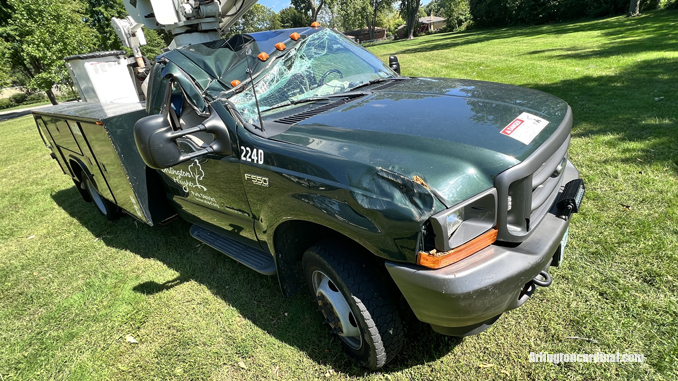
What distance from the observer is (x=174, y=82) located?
2.84 meters

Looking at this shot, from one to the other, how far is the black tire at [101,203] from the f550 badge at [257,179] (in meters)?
3.38

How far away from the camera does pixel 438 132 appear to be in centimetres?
194

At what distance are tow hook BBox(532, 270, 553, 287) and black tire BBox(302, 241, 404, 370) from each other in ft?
2.44

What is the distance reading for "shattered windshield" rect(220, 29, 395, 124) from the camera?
2.60 metres

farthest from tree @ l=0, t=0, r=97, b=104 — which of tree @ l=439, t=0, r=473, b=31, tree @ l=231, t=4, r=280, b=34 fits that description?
tree @ l=231, t=4, r=280, b=34

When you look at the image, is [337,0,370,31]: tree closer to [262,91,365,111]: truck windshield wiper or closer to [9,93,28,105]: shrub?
[9,93,28,105]: shrub

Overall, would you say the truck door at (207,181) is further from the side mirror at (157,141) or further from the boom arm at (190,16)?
the boom arm at (190,16)

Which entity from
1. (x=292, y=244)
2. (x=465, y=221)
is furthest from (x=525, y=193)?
(x=292, y=244)

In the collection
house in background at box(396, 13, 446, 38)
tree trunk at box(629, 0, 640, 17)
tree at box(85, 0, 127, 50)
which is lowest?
house in background at box(396, 13, 446, 38)

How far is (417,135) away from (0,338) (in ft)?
12.4

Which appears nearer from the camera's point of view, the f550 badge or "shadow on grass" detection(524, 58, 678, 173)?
the f550 badge

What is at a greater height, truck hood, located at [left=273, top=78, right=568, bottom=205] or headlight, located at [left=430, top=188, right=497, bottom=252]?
truck hood, located at [left=273, top=78, right=568, bottom=205]

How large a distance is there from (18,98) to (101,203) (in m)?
46.1

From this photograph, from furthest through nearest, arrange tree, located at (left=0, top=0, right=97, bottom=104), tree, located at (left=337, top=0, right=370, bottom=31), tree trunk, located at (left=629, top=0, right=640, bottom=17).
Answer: tree, located at (left=337, top=0, right=370, bottom=31) < tree trunk, located at (left=629, top=0, right=640, bottom=17) < tree, located at (left=0, top=0, right=97, bottom=104)
